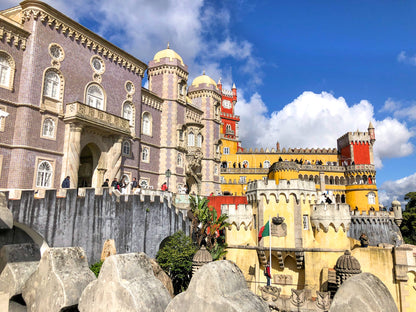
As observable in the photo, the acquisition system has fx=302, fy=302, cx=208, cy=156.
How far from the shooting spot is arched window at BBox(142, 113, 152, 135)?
106 ft

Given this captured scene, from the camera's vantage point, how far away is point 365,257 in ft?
71.7

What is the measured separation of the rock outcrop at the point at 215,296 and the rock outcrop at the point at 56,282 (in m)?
1.31

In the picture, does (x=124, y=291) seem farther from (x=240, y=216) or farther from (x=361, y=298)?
(x=240, y=216)

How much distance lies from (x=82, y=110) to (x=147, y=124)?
1033 cm

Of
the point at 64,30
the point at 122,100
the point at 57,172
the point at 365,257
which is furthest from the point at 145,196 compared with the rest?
the point at 365,257

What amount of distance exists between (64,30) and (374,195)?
49.7 metres

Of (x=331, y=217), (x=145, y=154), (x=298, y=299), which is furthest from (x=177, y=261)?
(x=145, y=154)

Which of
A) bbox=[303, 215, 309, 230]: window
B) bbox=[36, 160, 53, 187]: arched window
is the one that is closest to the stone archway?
bbox=[36, 160, 53, 187]: arched window

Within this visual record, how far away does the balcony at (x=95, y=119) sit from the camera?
2241 centimetres

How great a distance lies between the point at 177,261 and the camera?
20.2 meters

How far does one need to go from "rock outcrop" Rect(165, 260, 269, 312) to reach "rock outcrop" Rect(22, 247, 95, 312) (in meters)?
1.31

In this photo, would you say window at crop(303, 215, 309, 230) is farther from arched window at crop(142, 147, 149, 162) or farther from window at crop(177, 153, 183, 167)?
arched window at crop(142, 147, 149, 162)

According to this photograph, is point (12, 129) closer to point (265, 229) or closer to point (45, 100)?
point (45, 100)

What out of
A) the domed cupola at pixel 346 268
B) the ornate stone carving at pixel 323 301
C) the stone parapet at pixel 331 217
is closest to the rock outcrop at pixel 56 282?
the ornate stone carving at pixel 323 301
